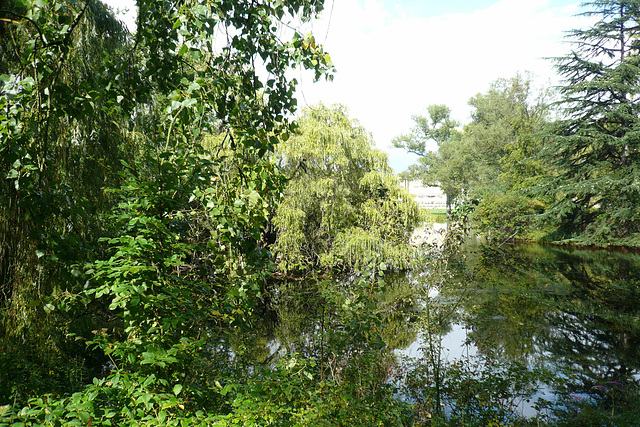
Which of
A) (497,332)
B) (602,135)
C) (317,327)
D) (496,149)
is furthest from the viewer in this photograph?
(496,149)

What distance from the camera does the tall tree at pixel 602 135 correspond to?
16219 mm

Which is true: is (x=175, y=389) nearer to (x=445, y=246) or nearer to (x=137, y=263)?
(x=137, y=263)

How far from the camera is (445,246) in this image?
4887 millimetres

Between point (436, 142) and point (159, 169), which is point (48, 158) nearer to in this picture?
point (159, 169)

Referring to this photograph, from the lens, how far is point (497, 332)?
7.02 metres

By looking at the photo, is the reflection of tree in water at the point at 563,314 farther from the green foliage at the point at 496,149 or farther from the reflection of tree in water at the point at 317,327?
the green foliage at the point at 496,149

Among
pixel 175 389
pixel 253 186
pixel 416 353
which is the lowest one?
pixel 416 353

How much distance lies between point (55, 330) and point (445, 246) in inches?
163

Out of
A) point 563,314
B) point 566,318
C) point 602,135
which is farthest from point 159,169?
point 602,135

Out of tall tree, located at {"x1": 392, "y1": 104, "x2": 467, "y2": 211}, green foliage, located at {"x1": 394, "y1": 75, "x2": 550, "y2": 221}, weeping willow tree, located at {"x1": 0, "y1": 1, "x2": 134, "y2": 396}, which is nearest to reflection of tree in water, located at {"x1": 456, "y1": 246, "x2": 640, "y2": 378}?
weeping willow tree, located at {"x1": 0, "y1": 1, "x2": 134, "y2": 396}

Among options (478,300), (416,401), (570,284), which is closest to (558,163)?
(570,284)

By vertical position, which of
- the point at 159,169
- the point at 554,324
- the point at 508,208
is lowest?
the point at 554,324

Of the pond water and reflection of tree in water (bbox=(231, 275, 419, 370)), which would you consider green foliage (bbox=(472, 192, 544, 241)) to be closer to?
the pond water

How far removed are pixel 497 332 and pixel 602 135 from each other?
528 inches
